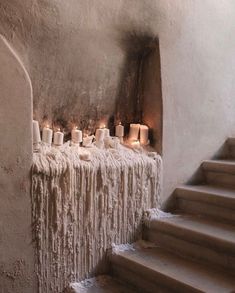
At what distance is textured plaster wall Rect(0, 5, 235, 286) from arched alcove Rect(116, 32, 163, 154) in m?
0.03

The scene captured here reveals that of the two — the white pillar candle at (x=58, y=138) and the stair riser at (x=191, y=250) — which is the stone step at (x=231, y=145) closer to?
the stair riser at (x=191, y=250)

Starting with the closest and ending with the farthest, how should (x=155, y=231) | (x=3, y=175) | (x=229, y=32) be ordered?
(x=3, y=175) → (x=155, y=231) → (x=229, y=32)

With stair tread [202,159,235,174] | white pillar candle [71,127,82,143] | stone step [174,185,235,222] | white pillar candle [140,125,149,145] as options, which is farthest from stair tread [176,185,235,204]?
white pillar candle [71,127,82,143]

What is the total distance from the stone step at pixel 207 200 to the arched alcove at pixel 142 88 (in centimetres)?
32

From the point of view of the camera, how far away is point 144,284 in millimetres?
2025

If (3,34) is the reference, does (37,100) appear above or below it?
below

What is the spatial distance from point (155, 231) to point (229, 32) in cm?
152

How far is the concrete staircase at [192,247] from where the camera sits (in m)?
1.88

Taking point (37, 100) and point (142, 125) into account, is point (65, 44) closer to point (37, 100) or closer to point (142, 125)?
point (37, 100)

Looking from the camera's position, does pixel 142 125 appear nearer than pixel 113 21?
No

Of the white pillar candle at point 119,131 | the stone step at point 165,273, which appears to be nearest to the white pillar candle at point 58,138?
the white pillar candle at point 119,131

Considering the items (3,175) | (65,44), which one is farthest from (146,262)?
(65,44)

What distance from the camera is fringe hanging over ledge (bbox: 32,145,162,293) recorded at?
6.43 ft

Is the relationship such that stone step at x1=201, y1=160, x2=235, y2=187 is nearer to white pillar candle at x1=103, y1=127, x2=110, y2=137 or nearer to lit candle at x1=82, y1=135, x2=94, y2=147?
white pillar candle at x1=103, y1=127, x2=110, y2=137
